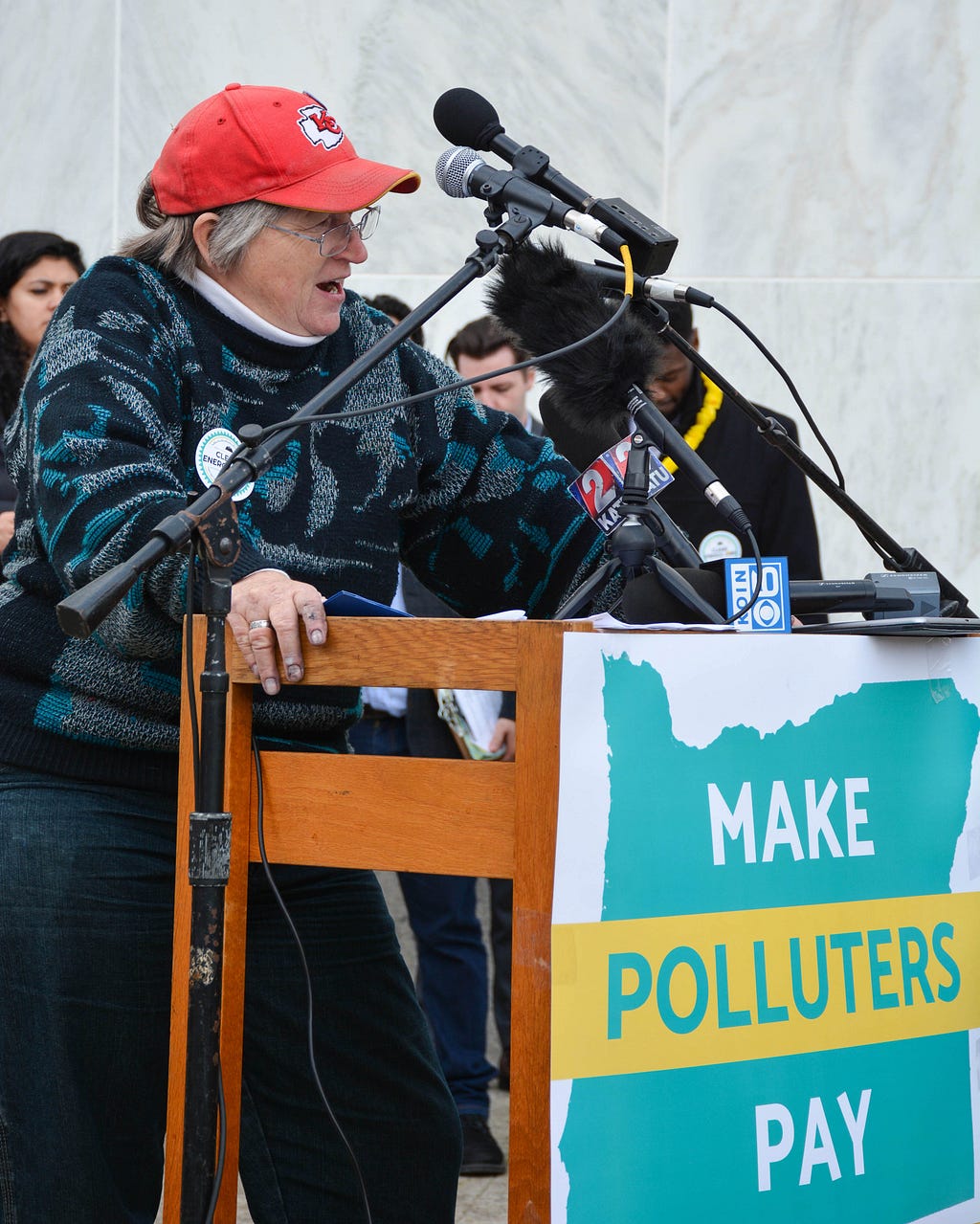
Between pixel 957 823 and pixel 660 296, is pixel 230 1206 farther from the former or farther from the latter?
pixel 660 296

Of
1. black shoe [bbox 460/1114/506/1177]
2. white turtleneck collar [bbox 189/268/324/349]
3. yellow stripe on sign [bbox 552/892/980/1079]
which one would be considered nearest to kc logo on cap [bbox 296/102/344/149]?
white turtleneck collar [bbox 189/268/324/349]

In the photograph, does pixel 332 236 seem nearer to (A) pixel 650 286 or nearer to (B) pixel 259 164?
(B) pixel 259 164

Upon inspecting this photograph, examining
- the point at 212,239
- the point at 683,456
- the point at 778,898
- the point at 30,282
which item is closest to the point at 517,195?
the point at 683,456

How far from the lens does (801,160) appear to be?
15.2ft

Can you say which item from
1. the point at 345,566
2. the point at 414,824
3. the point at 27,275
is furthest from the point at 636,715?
the point at 27,275

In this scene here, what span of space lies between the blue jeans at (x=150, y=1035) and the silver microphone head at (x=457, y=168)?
84 centimetres

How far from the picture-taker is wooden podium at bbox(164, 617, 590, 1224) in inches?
56.4

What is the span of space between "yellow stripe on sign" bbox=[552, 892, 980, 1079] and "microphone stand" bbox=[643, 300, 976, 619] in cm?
46

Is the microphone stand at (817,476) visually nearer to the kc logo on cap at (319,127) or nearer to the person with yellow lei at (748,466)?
the kc logo on cap at (319,127)

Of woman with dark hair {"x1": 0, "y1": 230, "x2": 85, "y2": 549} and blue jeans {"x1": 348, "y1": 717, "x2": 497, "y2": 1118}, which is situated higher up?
woman with dark hair {"x1": 0, "y1": 230, "x2": 85, "y2": 549}

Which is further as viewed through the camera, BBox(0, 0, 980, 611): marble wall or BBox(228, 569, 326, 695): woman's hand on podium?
BBox(0, 0, 980, 611): marble wall

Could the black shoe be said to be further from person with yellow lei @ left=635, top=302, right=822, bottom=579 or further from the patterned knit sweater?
the patterned knit sweater

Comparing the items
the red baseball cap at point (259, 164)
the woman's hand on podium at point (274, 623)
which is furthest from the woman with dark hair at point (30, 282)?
the woman's hand on podium at point (274, 623)

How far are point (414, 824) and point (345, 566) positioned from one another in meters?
0.51
